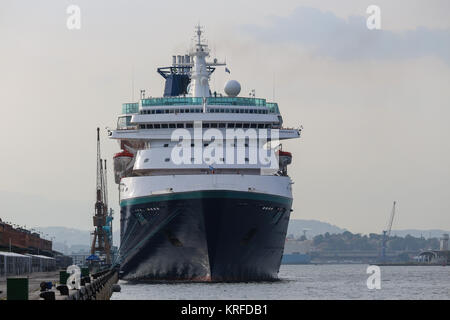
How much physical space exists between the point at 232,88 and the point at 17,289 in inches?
1860

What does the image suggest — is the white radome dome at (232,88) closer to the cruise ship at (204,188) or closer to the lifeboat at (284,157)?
the cruise ship at (204,188)

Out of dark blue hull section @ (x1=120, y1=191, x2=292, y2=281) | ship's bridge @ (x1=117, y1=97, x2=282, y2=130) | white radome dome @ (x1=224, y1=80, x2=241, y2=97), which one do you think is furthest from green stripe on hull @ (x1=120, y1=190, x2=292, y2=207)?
white radome dome @ (x1=224, y1=80, x2=241, y2=97)

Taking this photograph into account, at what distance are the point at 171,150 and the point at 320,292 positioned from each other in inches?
537

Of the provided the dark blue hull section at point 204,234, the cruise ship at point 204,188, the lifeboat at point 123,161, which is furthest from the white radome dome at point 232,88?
the dark blue hull section at point 204,234

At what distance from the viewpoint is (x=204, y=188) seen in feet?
205

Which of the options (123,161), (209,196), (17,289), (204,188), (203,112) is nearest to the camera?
(17,289)

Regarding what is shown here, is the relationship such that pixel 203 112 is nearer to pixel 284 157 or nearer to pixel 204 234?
pixel 284 157

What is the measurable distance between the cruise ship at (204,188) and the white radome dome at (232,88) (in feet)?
0.24

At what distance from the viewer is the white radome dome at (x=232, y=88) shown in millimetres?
75125

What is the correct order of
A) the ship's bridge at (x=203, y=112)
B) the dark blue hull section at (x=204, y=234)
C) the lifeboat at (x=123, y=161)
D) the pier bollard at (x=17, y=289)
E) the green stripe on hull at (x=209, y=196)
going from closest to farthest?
the pier bollard at (x=17, y=289)
the dark blue hull section at (x=204, y=234)
the green stripe on hull at (x=209, y=196)
the ship's bridge at (x=203, y=112)
the lifeboat at (x=123, y=161)

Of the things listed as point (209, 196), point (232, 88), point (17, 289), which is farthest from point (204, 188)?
point (17, 289)

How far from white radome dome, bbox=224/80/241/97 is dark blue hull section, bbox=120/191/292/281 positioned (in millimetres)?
12469
